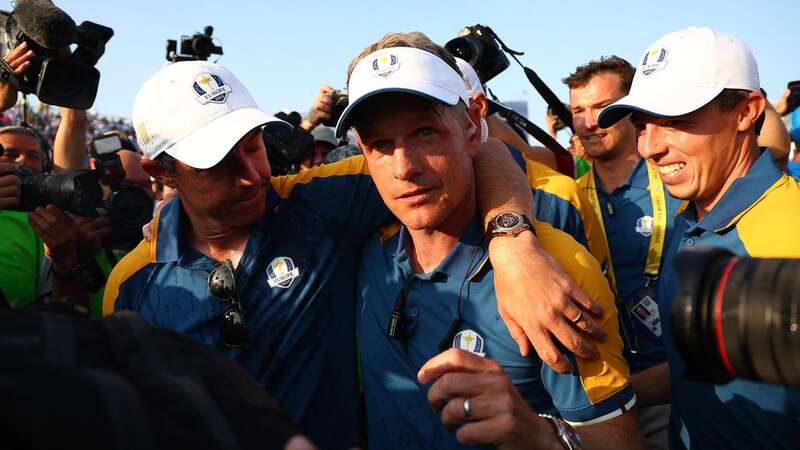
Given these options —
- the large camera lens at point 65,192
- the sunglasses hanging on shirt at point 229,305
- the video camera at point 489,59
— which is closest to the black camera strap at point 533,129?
the video camera at point 489,59

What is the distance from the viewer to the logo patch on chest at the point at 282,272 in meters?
2.66

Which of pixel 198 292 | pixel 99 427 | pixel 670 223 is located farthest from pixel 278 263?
pixel 670 223

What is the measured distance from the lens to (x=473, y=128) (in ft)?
8.14

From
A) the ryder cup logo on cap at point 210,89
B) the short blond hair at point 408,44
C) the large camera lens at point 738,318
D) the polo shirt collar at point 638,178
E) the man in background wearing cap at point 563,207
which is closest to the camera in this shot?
the large camera lens at point 738,318

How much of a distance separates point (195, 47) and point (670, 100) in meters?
3.48

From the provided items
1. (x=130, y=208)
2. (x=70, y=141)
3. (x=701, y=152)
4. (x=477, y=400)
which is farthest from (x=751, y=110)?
(x=70, y=141)

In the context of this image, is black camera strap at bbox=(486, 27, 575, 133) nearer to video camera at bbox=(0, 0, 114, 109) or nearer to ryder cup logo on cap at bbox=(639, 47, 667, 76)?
ryder cup logo on cap at bbox=(639, 47, 667, 76)

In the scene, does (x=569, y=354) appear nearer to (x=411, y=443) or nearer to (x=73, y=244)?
(x=411, y=443)

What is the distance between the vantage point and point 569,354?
1879 mm

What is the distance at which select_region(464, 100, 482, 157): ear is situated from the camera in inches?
95.8

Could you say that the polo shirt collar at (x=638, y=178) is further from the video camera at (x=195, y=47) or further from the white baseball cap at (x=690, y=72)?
the video camera at (x=195, y=47)

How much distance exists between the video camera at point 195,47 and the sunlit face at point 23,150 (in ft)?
4.28

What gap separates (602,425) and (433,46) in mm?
1458

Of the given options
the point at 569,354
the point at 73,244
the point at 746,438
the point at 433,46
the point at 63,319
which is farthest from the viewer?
the point at 73,244
